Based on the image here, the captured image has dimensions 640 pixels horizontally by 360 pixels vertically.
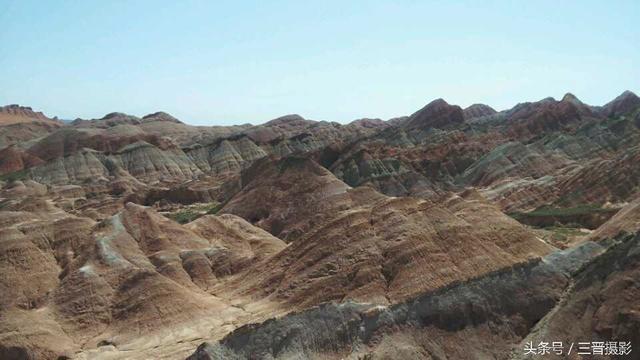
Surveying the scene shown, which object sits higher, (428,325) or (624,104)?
(624,104)

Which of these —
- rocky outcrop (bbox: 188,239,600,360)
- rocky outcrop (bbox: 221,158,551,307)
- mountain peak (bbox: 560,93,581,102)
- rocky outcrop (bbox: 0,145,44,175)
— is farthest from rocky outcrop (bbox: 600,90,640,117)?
rocky outcrop (bbox: 188,239,600,360)

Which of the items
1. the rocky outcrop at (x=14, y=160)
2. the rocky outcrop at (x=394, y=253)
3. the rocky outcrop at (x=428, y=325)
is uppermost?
the rocky outcrop at (x=14, y=160)

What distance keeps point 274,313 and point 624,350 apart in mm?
18769

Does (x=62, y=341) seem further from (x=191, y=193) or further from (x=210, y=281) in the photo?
(x=191, y=193)

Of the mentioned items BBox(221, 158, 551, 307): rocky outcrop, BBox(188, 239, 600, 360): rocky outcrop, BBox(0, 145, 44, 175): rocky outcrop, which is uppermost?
BBox(0, 145, 44, 175): rocky outcrop

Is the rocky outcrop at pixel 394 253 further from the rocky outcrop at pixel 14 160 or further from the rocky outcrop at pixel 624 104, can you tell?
the rocky outcrop at pixel 624 104

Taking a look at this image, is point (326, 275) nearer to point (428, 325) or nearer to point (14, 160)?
point (428, 325)

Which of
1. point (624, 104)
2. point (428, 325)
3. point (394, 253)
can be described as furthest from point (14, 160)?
point (624, 104)

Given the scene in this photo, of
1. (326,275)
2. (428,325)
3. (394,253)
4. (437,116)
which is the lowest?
(428,325)

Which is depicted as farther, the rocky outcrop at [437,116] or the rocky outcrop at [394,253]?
the rocky outcrop at [437,116]

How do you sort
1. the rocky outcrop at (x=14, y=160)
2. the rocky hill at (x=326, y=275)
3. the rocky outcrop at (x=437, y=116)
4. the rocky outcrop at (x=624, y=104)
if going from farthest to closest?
the rocky outcrop at (x=624, y=104)
the rocky outcrop at (x=437, y=116)
the rocky outcrop at (x=14, y=160)
the rocky hill at (x=326, y=275)

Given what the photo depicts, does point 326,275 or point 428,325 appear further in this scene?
point 326,275

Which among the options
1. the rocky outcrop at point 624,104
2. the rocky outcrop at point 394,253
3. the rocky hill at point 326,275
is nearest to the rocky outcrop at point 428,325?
the rocky hill at point 326,275

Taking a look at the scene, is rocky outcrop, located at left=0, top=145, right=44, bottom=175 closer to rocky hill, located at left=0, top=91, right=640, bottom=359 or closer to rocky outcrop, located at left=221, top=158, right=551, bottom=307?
rocky hill, located at left=0, top=91, right=640, bottom=359
